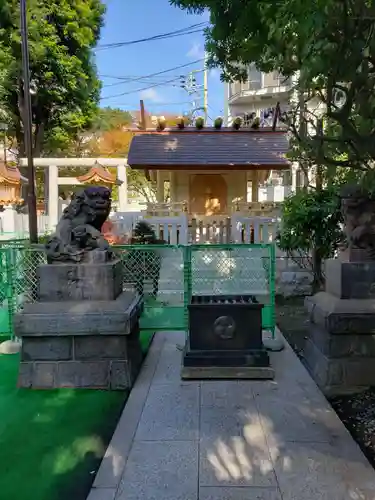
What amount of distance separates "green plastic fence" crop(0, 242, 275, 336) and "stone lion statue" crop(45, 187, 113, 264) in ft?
3.74

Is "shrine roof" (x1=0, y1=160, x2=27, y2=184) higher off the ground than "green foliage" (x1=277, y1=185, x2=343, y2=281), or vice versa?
"shrine roof" (x1=0, y1=160, x2=27, y2=184)

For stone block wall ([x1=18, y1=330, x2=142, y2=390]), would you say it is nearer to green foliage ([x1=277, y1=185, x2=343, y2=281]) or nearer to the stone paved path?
the stone paved path

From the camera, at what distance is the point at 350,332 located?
4.03 meters

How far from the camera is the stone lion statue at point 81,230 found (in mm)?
4324

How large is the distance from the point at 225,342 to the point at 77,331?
1660mm

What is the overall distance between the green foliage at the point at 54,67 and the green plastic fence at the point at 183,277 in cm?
1253

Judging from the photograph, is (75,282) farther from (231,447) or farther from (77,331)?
(231,447)

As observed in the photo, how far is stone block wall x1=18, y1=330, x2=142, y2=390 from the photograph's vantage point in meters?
4.20

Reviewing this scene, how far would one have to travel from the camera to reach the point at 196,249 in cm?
572

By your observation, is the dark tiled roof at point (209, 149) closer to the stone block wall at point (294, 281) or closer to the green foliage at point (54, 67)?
the stone block wall at point (294, 281)

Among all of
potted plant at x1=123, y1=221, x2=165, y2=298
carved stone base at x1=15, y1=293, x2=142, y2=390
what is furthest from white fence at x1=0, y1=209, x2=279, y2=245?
carved stone base at x1=15, y1=293, x2=142, y2=390

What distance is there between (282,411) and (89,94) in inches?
801

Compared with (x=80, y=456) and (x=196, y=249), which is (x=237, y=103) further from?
(x=80, y=456)

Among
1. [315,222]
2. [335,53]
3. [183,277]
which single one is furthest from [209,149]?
[335,53]
